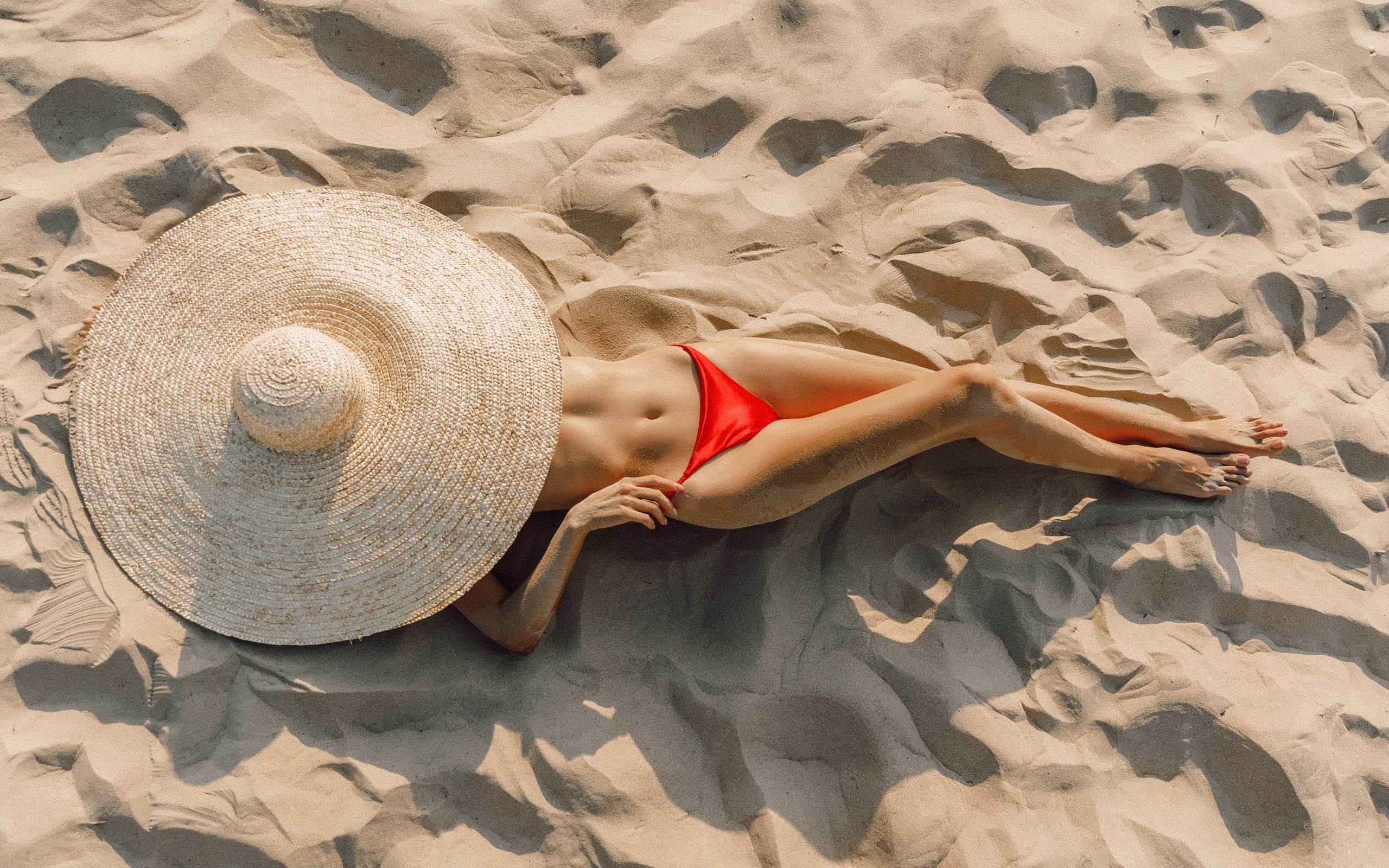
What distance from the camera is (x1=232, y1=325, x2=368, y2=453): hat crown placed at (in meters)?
2.22

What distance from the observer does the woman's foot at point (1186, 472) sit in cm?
276

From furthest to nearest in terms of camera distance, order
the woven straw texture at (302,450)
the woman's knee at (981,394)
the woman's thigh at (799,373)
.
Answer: the woman's thigh at (799,373), the woman's knee at (981,394), the woven straw texture at (302,450)

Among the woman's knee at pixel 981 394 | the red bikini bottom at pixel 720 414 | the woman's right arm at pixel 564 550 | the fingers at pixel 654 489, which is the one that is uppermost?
the woman's knee at pixel 981 394

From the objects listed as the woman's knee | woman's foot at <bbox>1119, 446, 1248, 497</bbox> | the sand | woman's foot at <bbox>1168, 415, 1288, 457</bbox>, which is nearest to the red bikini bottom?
the sand

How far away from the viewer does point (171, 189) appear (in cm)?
289

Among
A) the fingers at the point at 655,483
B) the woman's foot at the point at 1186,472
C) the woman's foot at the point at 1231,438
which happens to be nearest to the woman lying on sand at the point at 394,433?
the fingers at the point at 655,483

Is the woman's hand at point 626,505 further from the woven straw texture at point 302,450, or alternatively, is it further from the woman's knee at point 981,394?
the woman's knee at point 981,394

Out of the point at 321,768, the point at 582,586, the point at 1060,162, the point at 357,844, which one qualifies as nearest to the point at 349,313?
the point at 582,586

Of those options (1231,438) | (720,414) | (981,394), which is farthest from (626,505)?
(1231,438)

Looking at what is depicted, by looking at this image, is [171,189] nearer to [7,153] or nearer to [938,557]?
[7,153]

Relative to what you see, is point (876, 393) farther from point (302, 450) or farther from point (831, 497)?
point (302, 450)

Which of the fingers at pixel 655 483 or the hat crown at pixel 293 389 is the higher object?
the hat crown at pixel 293 389

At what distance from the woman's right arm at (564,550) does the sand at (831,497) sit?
0.15m

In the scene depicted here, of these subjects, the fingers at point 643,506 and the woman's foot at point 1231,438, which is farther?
the woman's foot at point 1231,438
